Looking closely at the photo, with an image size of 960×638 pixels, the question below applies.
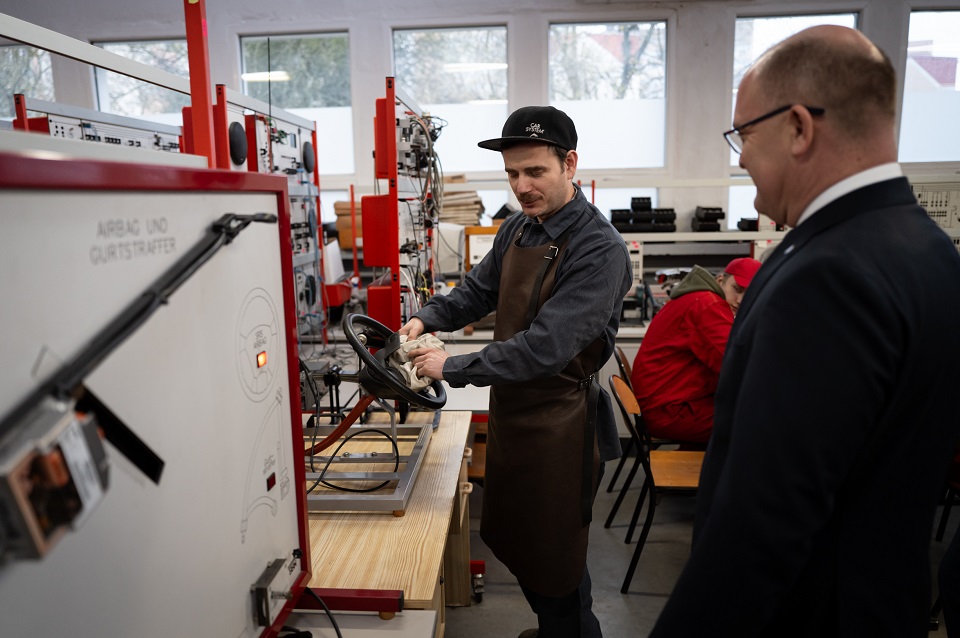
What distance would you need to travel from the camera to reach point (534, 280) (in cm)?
193

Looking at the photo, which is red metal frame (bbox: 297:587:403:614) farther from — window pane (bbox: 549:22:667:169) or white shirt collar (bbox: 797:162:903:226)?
window pane (bbox: 549:22:667:169)

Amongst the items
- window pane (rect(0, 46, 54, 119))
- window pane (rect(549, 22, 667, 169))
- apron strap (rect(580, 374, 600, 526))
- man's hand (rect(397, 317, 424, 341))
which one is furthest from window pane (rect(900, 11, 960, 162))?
window pane (rect(0, 46, 54, 119))

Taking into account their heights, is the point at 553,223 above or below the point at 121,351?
above

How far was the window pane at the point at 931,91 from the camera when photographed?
577 centimetres

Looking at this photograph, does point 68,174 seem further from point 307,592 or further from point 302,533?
point 307,592

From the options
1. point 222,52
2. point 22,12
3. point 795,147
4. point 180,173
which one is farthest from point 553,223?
point 22,12

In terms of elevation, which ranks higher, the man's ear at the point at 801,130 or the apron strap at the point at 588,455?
the man's ear at the point at 801,130

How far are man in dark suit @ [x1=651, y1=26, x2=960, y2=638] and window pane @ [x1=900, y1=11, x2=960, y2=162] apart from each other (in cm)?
626

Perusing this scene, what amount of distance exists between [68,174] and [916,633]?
1280mm

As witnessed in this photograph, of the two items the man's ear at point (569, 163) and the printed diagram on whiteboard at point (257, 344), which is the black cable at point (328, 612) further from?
the man's ear at point (569, 163)

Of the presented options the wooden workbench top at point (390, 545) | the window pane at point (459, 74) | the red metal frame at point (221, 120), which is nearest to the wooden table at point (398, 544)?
the wooden workbench top at point (390, 545)

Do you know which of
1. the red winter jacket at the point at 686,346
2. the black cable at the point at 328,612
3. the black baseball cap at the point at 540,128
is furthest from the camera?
the red winter jacket at the point at 686,346

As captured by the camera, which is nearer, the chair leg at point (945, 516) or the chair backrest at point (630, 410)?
the chair backrest at point (630, 410)

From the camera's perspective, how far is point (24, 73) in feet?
20.4
